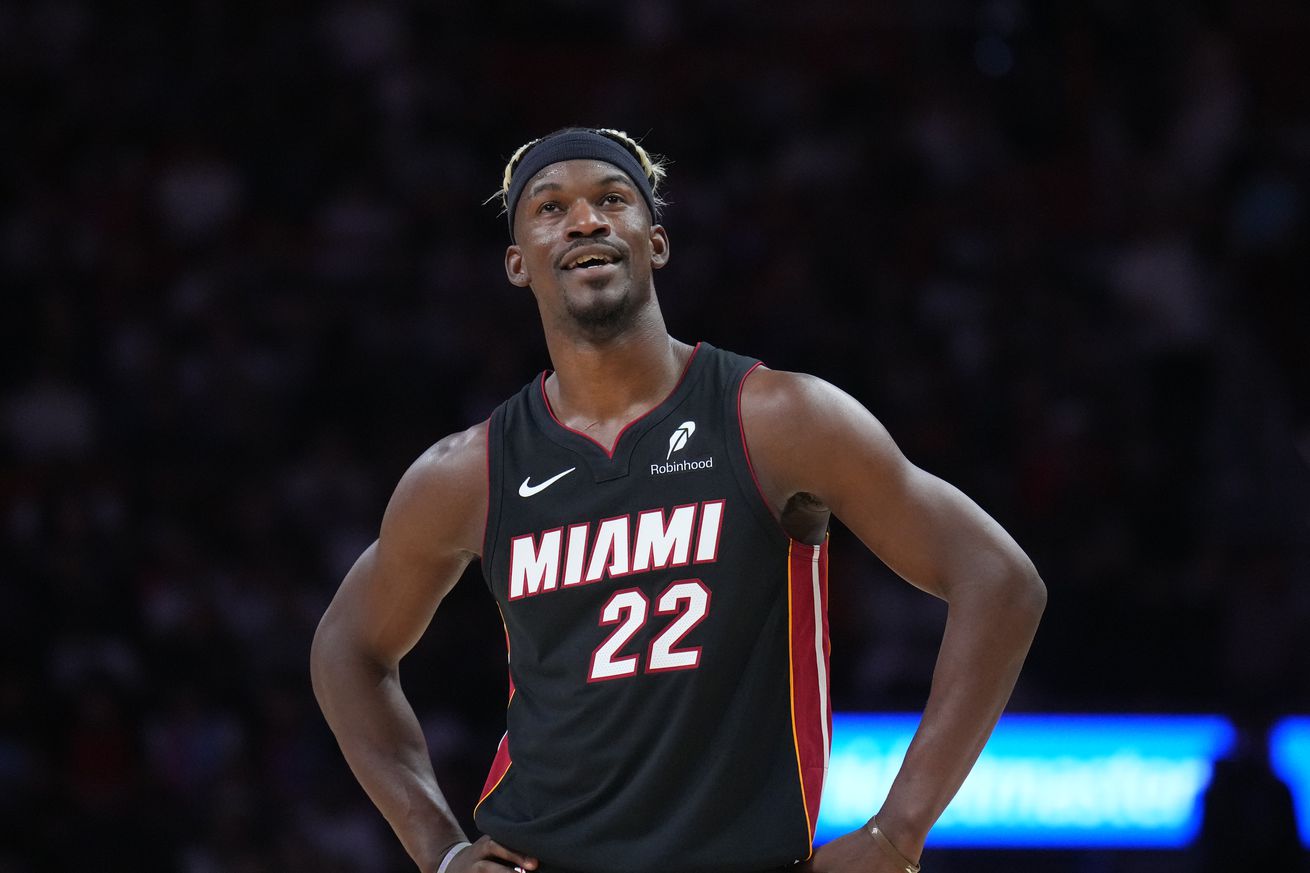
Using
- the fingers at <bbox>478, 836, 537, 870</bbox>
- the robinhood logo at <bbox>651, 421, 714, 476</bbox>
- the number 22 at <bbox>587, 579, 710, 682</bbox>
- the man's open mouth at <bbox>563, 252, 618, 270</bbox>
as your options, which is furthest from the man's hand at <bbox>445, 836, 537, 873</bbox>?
the man's open mouth at <bbox>563, 252, 618, 270</bbox>

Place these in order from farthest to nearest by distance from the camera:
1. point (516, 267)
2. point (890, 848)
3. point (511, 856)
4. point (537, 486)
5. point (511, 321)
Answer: point (511, 321)
point (516, 267)
point (537, 486)
point (511, 856)
point (890, 848)

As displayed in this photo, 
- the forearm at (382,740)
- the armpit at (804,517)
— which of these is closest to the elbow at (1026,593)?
the armpit at (804,517)

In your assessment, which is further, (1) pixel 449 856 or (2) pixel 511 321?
(2) pixel 511 321

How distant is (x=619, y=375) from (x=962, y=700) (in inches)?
35.2

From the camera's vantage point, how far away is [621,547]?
299 centimetres

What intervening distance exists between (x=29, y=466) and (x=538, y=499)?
5779 mm

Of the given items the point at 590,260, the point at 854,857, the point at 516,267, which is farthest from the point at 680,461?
the point at 854,857

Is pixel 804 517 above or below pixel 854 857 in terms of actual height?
above

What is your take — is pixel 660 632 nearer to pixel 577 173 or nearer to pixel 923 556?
pixel 923 556

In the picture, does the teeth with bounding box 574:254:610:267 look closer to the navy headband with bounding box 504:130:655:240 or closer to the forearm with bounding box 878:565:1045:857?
the navy headband with bounding box 504:130:655:240

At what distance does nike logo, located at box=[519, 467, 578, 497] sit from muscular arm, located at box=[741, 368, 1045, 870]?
1.22ft

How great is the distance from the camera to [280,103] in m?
9.48

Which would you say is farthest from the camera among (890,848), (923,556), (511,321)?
(511,321)

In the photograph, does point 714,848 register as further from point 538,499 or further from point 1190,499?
point 1190,499
